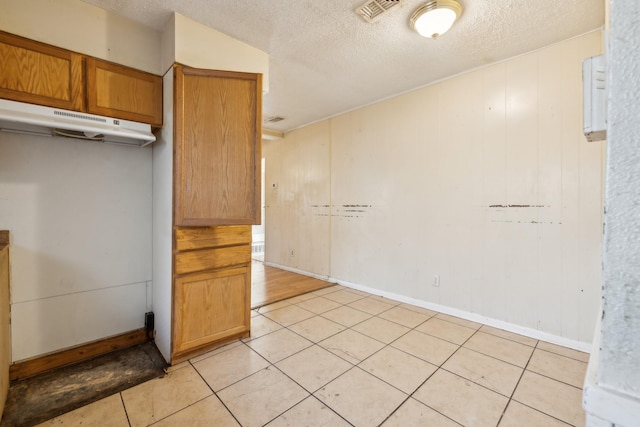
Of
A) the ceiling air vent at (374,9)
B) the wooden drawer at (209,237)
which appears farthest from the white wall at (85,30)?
the ceiling air vent at (374,9)

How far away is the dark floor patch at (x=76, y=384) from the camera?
1.62 meters

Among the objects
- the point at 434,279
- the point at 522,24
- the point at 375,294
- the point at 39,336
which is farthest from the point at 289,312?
the point at 522,24

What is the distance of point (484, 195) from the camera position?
284 centimetres

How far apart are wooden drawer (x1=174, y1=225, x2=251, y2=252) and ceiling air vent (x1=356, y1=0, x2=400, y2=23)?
1954 mm

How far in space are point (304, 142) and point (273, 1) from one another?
2857 millimetres

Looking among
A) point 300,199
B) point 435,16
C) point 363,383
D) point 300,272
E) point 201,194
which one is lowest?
point 363,383

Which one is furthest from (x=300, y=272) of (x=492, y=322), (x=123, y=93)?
(x=123, y=93)

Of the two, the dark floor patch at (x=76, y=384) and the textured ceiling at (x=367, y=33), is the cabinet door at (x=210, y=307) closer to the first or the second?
the dark floor patch at (x=76, y=384)

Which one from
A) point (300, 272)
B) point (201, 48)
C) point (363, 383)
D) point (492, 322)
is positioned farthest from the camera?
→ point (300, 272)

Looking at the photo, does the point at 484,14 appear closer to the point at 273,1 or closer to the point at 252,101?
the point at 273,1

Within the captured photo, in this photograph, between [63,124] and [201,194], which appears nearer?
[63,124]

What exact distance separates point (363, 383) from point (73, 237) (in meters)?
2.39

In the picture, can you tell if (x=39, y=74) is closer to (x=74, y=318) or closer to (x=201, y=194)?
(x=201, y=194)

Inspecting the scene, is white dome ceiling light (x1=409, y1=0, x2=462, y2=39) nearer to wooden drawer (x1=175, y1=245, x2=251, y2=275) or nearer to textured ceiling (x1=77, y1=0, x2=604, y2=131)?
textured ceiling (x1=77, y1=0, x2=604, y2=131)
